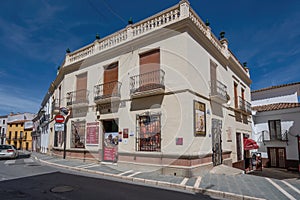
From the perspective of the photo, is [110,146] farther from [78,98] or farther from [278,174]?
[278,174]

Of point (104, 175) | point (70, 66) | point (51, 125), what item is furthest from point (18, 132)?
point (104, 175)

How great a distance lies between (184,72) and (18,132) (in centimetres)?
4580

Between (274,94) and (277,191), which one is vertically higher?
(274,94)

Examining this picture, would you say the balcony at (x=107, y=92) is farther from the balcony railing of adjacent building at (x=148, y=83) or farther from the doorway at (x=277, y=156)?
the doorway at (x=277, y=156)

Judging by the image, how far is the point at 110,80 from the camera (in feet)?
36.8

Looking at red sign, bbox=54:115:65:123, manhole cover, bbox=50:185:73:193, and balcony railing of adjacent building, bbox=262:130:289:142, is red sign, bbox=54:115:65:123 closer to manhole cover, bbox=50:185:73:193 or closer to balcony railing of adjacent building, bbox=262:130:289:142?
manhole cover, bbox=50:185:73:193

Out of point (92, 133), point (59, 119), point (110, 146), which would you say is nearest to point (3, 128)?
point (59, 119)

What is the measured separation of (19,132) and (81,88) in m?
38.4

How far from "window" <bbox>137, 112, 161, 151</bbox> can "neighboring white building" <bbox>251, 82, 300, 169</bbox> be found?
39.3 ft

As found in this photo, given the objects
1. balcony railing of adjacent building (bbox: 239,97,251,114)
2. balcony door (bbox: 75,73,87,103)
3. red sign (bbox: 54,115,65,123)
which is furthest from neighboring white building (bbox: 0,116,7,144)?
balcony railing of adjacent building (bbox: 239,97,251,114)

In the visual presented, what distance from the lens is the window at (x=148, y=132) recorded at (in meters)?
8.74

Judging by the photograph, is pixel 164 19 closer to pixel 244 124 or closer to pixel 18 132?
pixel 244 124

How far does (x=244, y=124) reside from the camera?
48.4ft

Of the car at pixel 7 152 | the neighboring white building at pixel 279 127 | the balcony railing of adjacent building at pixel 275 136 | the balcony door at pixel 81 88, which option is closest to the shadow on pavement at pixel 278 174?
the neighboring white building at pixel 279 127
